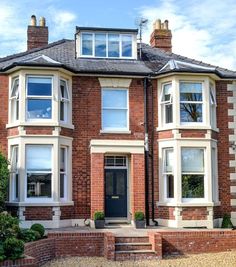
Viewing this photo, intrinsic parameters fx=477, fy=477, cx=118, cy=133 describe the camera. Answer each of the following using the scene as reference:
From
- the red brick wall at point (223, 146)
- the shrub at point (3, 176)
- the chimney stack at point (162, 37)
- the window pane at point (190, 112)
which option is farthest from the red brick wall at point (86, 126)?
the chimney stack at point (162, 37)

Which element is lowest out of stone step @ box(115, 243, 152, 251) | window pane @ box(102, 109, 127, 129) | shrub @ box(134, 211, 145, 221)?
stone step @ box(115, 243, 152, 251)

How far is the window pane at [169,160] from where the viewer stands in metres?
19.6

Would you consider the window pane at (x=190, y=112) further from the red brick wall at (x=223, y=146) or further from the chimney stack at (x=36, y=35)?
the chimney stack at (x=36, y=35)

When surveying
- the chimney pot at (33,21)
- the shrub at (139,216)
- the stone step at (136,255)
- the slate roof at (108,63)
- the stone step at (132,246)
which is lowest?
the stone step at (136,255)

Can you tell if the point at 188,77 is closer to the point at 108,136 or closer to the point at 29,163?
the point at 108,136

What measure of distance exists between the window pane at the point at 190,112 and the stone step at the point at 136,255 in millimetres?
6478

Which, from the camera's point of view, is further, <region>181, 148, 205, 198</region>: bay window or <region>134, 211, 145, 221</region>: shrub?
<region>181, 148, 205, 198</region>: bay window

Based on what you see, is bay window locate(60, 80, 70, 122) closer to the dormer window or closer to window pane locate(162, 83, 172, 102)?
the dormer window

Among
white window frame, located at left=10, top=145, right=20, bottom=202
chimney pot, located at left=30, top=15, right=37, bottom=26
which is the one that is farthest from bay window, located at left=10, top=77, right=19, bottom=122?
chimney pot, located at left=30, top=15, right=37, bottom=26

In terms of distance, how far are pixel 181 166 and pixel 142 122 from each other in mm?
2460

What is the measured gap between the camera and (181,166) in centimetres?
1927

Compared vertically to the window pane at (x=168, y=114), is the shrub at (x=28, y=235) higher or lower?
lower

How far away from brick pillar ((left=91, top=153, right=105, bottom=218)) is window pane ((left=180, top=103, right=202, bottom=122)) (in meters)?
3.73

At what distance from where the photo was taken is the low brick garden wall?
14820 millimetres
